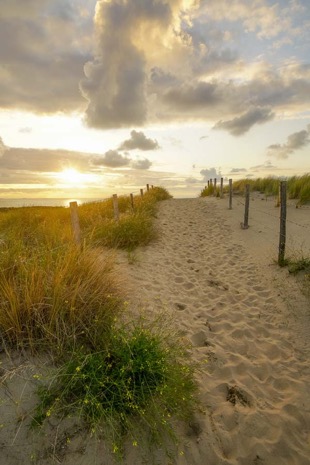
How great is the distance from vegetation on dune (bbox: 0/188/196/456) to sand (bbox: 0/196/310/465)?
0.17 m

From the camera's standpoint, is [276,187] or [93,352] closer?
[93,352]

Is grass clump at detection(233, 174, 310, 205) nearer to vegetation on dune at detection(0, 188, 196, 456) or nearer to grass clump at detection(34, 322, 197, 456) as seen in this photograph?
→ vegetation on dune at detection(0, 188, 196, 456)

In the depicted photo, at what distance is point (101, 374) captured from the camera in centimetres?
273

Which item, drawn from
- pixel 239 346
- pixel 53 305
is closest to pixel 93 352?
pixel 53 305

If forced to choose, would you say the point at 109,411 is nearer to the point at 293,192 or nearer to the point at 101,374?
the point at 101,374

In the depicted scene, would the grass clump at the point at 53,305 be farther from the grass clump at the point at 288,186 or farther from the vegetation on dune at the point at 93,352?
the grass clump at the point at 288,186

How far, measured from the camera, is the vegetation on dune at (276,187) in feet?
49.0

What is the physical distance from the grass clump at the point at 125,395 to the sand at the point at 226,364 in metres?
0.14

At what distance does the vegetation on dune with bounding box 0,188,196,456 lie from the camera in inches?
99.3

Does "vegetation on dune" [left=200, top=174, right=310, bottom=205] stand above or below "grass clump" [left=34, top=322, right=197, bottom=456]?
above

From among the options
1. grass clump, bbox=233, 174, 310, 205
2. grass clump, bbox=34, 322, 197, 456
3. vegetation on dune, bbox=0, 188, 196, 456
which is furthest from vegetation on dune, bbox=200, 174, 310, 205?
grass clump, bbox=34, 322, 197, 456

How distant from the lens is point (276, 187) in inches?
760

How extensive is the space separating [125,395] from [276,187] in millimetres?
19313

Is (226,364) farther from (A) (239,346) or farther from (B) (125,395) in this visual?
(B) (125,395)
